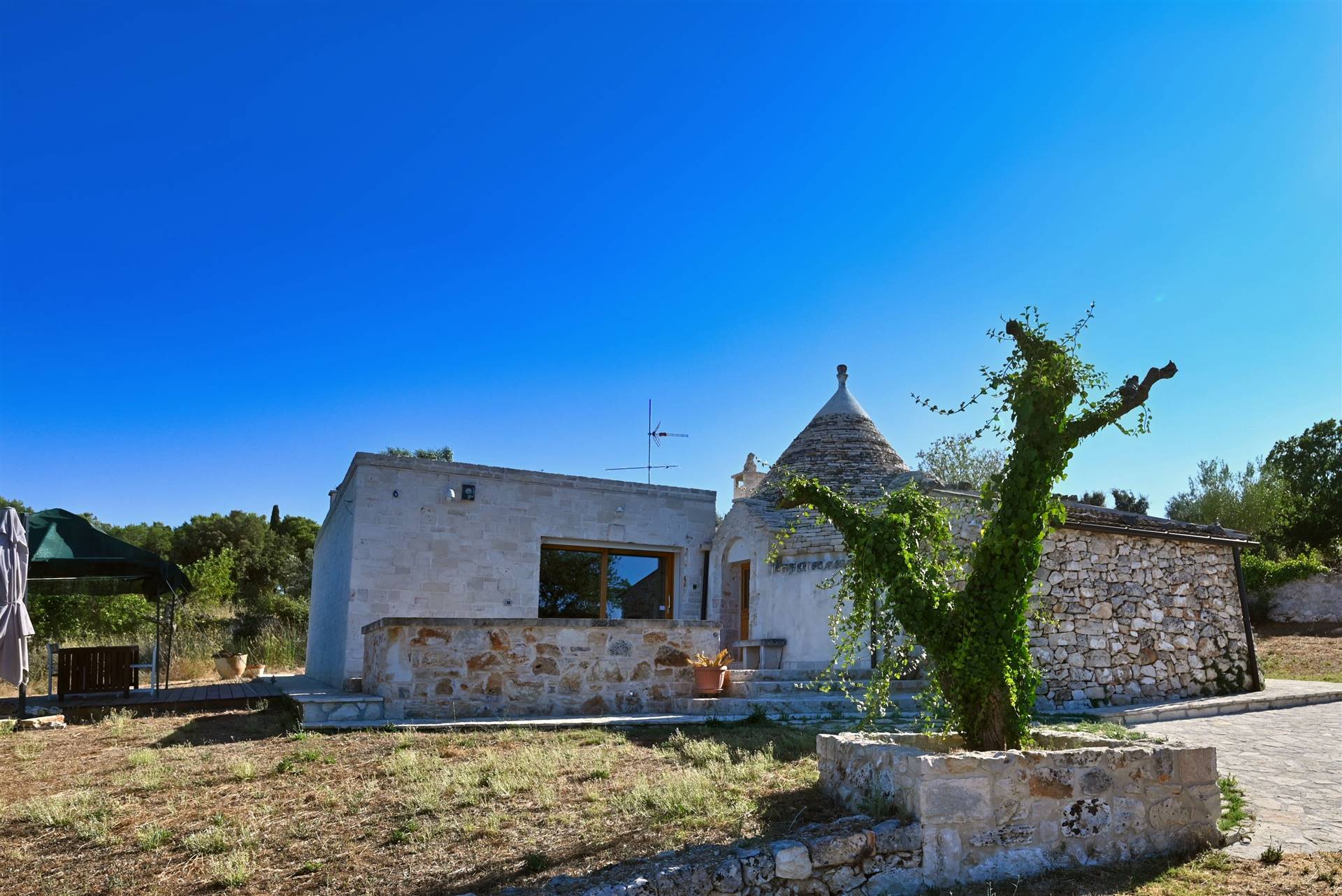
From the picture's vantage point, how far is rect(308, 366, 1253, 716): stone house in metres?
10.7

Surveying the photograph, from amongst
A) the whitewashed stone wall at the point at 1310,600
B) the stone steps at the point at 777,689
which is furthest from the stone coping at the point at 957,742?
the whitewashed stone wall at the point at 1310,600

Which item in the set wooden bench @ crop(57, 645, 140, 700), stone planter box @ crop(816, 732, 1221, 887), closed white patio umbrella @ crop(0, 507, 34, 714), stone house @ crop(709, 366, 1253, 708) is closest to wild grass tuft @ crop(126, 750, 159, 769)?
closed white patio umbrella @ crop(0, 507, 34, 714)

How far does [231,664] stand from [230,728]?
27.3 feet

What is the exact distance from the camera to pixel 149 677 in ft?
64.0

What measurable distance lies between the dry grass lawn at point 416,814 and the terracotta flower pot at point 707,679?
2408 millimetres

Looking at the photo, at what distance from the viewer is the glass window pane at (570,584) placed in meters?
17.0

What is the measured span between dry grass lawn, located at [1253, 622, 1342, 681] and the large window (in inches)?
492

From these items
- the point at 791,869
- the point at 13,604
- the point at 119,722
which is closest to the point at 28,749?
the point at 119,722

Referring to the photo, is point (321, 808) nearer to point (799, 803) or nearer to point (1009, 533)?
point (799, 803)

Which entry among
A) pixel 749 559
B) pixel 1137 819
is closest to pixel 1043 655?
pixel 749 559

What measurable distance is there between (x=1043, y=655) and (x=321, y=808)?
10.4m

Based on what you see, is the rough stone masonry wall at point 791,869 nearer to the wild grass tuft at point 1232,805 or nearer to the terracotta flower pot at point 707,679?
A: the wild grass tuft at point 1232,805

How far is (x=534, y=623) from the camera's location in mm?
10578

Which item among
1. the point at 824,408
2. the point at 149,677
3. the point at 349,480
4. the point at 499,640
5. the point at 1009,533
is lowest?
the point at 149,677
